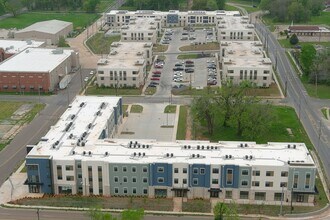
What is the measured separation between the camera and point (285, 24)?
15512 centimetres

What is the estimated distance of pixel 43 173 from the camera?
180 ft

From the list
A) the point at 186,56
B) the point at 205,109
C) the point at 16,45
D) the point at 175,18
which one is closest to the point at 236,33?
the point at 186,56

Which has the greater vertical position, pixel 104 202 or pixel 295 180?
pixel 295 180

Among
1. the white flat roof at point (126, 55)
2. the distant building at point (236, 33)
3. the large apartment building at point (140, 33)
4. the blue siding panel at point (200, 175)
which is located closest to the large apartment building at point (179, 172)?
the blue siding panel at point (200, 175)

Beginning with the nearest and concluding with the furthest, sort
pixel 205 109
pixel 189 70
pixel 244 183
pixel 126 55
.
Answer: pixel 244 183
pixel 205 109
pixel 126 55
pixel 189 70

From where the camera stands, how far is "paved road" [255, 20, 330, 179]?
67581 millimetres

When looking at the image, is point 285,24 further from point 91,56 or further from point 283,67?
point 91,56

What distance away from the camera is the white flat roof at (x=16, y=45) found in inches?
4269

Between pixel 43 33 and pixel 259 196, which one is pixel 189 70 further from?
pixel 259 196

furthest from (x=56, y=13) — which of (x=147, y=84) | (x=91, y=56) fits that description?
(x=147, y=84)

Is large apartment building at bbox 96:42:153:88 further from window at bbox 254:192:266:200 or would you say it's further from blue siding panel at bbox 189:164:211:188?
window at bbox 254:192:266:200

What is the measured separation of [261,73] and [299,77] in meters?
10.7

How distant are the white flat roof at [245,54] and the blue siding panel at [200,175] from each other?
4494 cm

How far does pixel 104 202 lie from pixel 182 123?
25.1 meters
